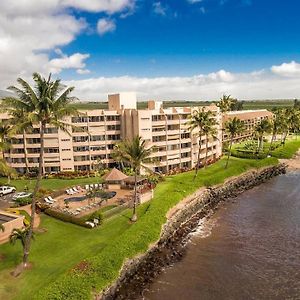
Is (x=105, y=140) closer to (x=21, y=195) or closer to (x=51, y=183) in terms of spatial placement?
(x=51, y=183)

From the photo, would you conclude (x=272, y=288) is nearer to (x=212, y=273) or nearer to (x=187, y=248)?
(x=212, y=273)

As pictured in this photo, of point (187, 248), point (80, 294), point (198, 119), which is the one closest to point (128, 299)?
point (80, 294)

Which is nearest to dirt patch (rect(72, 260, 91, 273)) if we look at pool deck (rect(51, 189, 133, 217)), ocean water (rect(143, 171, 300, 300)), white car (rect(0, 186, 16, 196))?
ocean water (rect(143, 171, 300, 300))

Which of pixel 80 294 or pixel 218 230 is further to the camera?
pixel 218 230

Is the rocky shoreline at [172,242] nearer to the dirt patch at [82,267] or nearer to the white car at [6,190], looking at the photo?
the dirt patch at [82,267]

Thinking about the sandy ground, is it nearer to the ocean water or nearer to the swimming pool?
the ocean water
